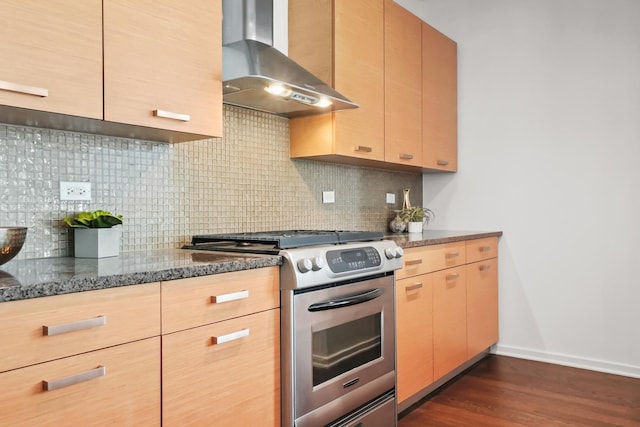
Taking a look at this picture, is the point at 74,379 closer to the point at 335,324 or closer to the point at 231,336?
the point at 231,336

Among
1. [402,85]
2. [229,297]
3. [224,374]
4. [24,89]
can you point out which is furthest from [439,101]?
[24,89]

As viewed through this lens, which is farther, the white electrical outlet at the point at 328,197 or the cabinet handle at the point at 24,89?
the white electrical outlet at the point at 328,197

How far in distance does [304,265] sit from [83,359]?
78cm

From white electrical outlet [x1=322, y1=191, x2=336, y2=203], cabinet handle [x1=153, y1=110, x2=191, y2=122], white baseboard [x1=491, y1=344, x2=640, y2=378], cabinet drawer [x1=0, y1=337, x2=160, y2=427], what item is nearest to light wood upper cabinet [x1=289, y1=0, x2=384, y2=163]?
white electrical outlet [x1=322, y1=191, x2=336, y2=203]

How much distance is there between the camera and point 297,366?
1.75 meters

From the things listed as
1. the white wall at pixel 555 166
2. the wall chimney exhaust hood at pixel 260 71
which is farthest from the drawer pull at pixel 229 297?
the white wall at pixel 555 166

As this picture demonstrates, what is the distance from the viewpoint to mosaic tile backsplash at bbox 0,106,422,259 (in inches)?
67.9

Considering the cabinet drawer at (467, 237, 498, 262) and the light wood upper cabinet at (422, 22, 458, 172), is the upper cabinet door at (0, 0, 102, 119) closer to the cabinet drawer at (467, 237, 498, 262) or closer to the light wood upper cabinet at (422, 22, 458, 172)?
the light wood upper cabinet at (422, 22, 458, 172)

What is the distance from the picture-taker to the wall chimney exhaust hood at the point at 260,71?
202 cm

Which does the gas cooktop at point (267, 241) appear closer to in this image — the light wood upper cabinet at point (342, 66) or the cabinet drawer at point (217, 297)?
the cabinet drawer at point (217, 297)

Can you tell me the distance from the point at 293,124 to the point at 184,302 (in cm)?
154

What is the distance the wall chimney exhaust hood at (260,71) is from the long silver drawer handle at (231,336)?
0.97 meters

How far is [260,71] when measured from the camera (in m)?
1.99

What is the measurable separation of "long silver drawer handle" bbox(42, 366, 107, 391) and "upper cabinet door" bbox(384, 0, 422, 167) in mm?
2075
